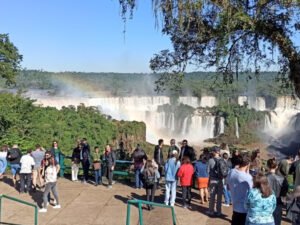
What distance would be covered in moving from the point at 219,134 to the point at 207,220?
56.4 metres

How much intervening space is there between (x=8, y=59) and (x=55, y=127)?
1529cm

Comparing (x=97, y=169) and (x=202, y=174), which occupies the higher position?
(x=202, y=174)

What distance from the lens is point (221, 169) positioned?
400 inches

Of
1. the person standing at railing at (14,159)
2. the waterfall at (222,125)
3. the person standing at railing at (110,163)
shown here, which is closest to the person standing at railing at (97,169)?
the person standing at railing at (110,163)

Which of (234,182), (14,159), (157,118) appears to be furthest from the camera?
(157,118)

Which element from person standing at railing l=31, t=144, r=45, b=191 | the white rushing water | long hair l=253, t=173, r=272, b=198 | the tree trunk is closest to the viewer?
long hair l=253, t=173, r=272, b=198

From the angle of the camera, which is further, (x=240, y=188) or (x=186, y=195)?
(x=186, y=195)

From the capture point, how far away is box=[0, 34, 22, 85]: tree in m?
38.7

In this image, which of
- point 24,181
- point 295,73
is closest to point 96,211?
point 24,181

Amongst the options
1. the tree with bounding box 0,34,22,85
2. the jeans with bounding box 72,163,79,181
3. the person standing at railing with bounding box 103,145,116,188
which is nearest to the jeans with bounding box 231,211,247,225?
the person standing at railing with bounding box 103,145,116,188

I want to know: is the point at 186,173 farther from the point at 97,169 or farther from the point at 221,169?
the point at 97,169

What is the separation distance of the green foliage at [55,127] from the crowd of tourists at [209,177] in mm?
6710

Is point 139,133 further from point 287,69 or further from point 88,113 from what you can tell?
point 287,69

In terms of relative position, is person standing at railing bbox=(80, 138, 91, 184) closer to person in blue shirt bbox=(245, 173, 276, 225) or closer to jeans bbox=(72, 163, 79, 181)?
jeans bbox=(72, 163, 79, 181)
